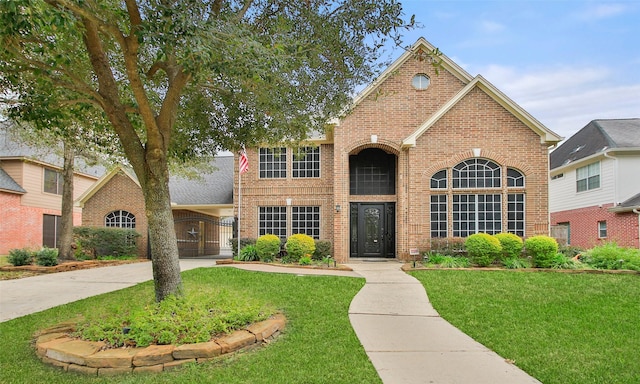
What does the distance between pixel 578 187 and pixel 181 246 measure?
67.2ft

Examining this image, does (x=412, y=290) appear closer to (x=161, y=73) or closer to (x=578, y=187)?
(x=161, y=73)

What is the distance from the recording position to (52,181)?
24.0 meters

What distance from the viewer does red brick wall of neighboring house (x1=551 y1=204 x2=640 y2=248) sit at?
1866 centimetres

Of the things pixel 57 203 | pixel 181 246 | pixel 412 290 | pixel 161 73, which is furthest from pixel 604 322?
pixel 57 203

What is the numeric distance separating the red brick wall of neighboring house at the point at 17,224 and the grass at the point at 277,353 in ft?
52.2

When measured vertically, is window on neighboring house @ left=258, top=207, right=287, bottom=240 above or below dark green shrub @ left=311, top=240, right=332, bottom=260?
above

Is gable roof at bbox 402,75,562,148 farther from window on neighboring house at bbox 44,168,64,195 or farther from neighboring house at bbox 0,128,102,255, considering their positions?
window on neighboring house at bbox 44,168,64,195

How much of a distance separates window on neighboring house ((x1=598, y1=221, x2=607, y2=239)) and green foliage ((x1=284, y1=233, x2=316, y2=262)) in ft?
48.1

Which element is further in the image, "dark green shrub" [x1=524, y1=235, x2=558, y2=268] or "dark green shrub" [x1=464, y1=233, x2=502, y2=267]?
"dark green shrub" [x1=464, y1=233, x2=502, y2=267]

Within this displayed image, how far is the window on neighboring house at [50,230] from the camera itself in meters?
23.4

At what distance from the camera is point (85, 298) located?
8.55m

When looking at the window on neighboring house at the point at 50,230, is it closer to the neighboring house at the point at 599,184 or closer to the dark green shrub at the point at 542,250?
the dark green shrub at the point at 542,250

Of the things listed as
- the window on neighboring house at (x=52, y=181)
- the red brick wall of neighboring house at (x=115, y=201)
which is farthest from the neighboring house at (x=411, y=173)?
the window on neighboring house at (x=52, y=181)

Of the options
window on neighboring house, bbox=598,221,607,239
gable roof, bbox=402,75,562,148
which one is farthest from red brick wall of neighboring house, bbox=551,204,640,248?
gable roof, bbox=402,75,562,148
